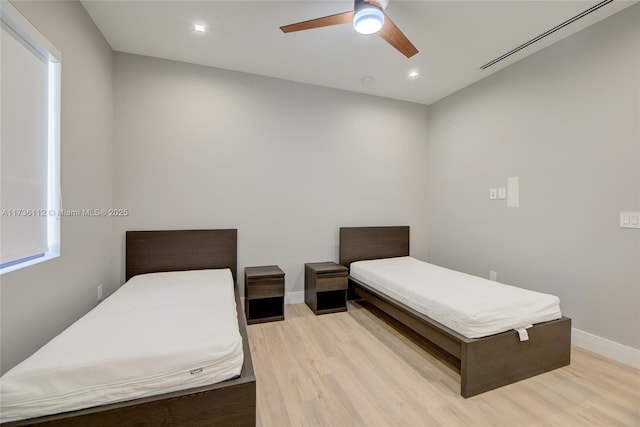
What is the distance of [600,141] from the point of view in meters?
2.30

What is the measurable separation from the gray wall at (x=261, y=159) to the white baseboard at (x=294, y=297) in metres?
0.05

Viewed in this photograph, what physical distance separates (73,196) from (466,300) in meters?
3.00

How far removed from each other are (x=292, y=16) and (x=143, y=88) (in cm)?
174

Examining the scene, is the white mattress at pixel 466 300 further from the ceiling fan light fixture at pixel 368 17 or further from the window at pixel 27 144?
the window at pixel 27 144

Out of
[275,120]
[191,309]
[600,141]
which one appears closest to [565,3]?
[600,141]

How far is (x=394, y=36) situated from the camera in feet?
6.70

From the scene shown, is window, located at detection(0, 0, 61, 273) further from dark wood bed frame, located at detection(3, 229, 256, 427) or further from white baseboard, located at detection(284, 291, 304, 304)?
white baseboard, located at detection(284, 291, 304, 304)

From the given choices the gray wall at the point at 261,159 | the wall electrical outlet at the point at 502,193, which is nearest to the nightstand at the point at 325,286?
the gray wall at the point at 261,159

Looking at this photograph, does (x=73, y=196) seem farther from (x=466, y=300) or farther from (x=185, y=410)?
(x=466, y=300)

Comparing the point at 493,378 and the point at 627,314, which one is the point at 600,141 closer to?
the point at 627,314

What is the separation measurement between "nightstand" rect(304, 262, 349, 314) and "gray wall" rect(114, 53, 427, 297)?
0.22m

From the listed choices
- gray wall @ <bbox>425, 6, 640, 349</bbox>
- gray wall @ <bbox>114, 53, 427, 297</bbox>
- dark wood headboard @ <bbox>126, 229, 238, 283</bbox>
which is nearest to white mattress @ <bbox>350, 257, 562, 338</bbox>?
gray wall @ <bbox>425, 6, 640, 349</bbox>

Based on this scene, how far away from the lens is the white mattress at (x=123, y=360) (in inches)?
43.3

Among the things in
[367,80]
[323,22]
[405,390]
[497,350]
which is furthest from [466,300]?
[367,80]
